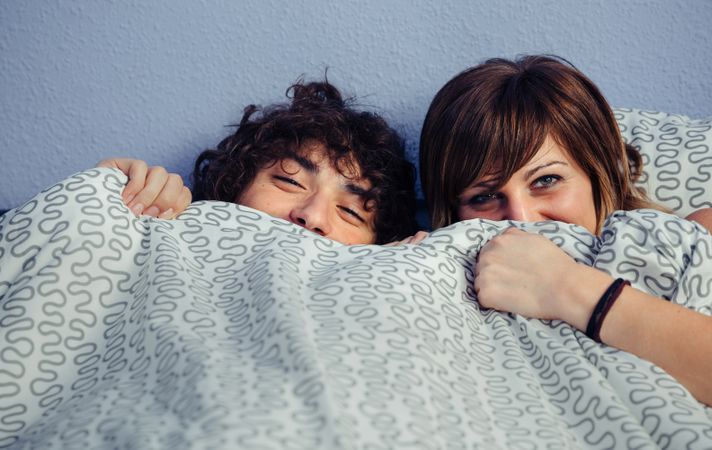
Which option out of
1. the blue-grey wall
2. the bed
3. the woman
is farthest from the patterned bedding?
the blue-grey wall

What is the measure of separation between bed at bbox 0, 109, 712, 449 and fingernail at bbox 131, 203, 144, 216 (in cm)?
4

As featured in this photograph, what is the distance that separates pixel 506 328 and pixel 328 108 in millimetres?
648

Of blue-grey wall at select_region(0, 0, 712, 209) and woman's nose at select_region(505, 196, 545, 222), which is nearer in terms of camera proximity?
woman's nose at select_region(505, 196, 545, 222)

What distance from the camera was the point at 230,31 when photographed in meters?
1.40

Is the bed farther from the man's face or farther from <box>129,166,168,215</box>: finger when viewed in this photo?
the man's face

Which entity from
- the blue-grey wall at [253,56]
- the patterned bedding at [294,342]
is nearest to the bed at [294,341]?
the patterned bedding at [294,342]

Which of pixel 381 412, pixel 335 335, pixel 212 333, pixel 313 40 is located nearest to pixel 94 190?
pixel 212 333

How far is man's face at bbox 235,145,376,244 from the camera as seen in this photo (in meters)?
1.17

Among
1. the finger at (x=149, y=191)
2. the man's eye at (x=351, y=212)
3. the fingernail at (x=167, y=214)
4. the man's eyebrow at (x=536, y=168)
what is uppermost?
the man's eyebrow at (x=536, y=168)

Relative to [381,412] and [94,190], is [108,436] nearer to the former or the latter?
[381,412]

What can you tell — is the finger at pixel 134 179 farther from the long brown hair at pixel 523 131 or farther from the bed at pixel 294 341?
the long brown hair at pixel 523 131

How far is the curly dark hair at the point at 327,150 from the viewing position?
1271mm

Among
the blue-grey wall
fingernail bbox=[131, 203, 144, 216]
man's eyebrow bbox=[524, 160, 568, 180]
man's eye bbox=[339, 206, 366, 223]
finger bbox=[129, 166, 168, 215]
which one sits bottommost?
man's eye bbox=[339, 206, 366, 223]

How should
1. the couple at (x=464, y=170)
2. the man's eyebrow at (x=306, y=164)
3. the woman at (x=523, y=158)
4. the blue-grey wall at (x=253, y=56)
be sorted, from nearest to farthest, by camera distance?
the couple at (x=464, y=170) → the woman at (x=523, y=158) → the man's eyebrow at (x=306, y=164) → the blue-grey wall at (x=253, y=56)
